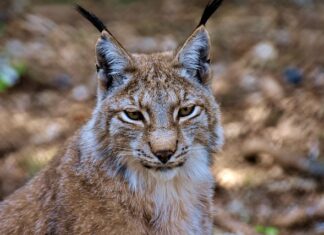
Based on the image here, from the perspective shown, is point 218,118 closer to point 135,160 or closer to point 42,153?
point 135,160

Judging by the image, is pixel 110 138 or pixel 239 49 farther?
pixel 239 49

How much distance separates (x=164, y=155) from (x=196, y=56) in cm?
85

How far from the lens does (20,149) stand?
808cm

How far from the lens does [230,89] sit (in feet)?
29.4

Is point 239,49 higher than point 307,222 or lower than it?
higher

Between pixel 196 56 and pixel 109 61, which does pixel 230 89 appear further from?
pixel 109 61

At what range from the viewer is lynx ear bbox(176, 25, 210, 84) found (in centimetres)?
496

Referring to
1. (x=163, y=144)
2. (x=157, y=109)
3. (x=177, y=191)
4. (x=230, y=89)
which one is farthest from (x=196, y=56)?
(x=230, y=89)

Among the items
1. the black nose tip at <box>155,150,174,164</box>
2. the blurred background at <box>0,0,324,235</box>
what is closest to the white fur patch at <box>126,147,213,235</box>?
the black nose tip at <box>155,150,174,164</box>

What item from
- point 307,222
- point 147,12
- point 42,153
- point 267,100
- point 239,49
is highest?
point 147,12

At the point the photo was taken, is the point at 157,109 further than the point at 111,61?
No

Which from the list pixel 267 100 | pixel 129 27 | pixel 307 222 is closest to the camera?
pixel 307 222

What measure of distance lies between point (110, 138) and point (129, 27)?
5.92 meters

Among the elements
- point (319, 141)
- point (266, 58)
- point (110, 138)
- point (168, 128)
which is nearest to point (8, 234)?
point (110, 138)
